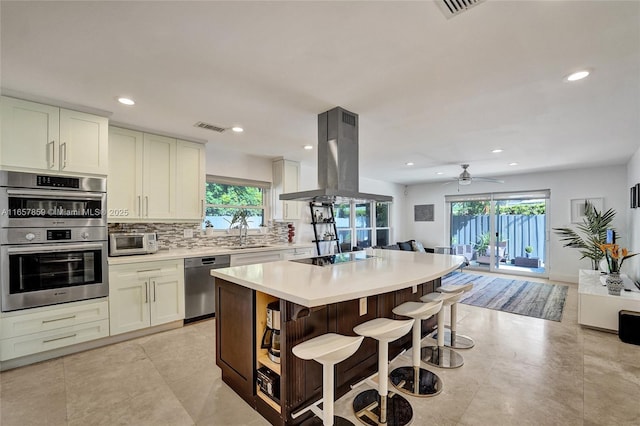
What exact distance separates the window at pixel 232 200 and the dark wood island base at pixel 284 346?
2.26m

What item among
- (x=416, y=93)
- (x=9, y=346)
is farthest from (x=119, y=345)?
(x=416, y=93)

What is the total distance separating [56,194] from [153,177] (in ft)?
3.14

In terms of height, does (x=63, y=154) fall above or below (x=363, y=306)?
above

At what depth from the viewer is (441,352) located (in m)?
2.78

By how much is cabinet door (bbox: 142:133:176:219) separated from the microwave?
0.85ft

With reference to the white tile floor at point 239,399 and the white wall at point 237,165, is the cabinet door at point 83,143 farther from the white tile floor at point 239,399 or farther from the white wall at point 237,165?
the white tile floor at point 239,399

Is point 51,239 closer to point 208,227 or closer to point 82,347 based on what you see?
point 82,347

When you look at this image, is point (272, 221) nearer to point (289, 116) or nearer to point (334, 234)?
point (334, 234)

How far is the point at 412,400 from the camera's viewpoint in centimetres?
209

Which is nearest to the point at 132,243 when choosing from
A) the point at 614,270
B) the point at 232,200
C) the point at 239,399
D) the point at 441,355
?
the point at 232,200

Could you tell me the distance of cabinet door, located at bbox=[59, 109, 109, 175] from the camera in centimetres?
270

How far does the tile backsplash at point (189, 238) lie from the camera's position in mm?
3641

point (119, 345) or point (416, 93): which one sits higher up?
point (416, 93)

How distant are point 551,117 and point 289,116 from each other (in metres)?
2.77
